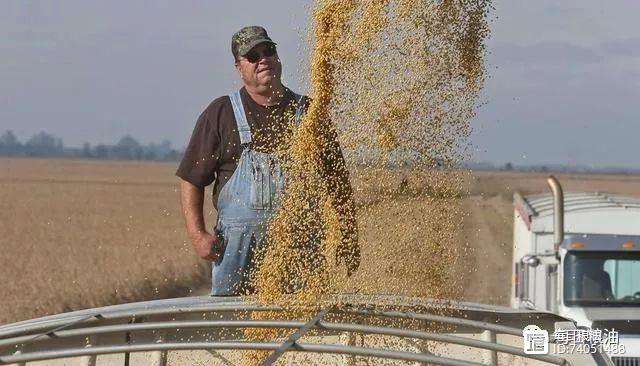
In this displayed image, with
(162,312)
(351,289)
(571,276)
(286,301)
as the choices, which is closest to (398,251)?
(351,289)

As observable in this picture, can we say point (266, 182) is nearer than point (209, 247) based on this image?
Yes

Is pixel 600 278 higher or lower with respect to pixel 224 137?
lower

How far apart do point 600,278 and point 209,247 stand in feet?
16.3

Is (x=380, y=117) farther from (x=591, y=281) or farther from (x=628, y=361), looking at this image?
(x=591, y=281)

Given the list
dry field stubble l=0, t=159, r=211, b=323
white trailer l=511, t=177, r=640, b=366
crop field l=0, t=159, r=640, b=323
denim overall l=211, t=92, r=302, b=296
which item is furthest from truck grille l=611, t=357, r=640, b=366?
dry field stubble l=0, t=159, r=211, b=323

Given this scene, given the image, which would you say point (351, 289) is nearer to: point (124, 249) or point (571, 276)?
point (571, 276)

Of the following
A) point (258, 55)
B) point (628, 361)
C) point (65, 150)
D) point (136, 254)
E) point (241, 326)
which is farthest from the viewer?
point (65, 150)

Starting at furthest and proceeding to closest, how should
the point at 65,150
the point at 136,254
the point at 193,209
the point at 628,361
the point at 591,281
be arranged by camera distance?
the point at 65,150 → the point at 136,254 → the point at 591,281 → the point at 628,361 → the point at 193,209

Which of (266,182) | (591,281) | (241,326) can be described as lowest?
(591,281)

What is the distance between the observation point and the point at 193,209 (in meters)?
5.52

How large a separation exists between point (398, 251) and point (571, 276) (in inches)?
Result: 182

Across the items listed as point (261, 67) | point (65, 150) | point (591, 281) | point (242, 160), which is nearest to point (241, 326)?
point (242, 160)

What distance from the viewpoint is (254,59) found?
5.42 metres

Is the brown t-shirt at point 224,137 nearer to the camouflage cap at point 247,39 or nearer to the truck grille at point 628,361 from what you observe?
the camouflage cap at point 247,39
